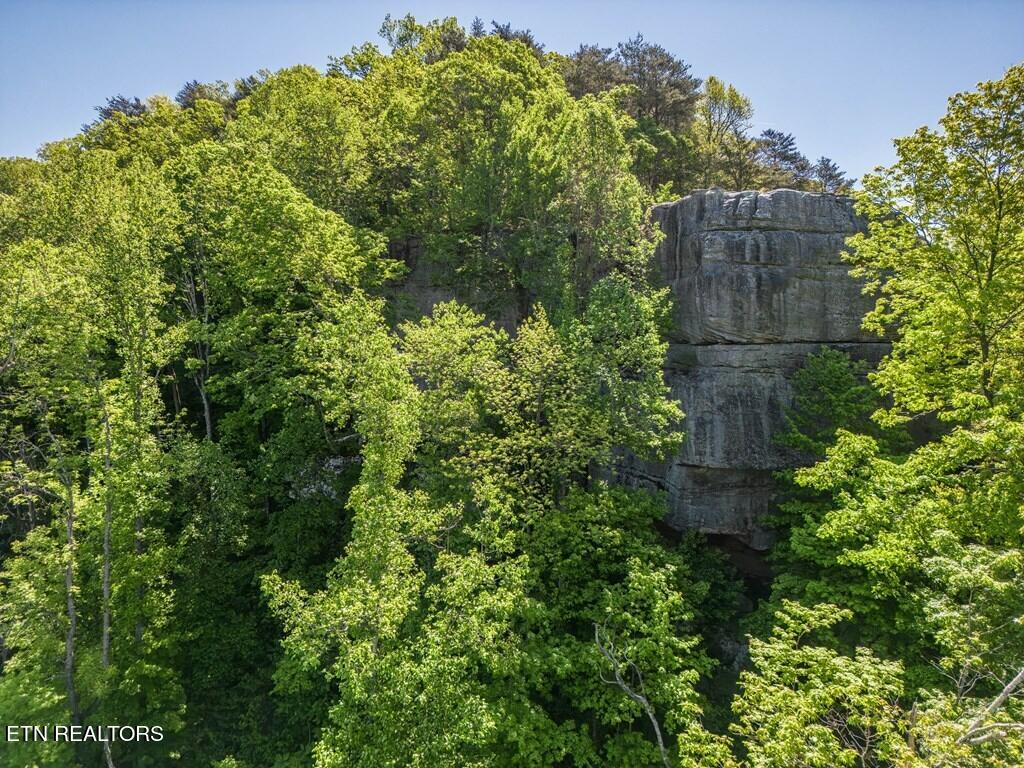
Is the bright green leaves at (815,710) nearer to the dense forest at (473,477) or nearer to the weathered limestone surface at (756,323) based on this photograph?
the dense forest at (473,477)

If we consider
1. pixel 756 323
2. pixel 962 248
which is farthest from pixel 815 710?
pixel 756 323

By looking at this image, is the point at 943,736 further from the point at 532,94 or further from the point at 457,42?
the point at 457,42

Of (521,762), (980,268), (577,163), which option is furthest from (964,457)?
(577,163)

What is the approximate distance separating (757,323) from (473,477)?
11238 millimetres

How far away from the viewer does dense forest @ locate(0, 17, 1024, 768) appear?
31.9 feet

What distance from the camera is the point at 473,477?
13.8 m

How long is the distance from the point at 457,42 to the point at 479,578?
27923mm

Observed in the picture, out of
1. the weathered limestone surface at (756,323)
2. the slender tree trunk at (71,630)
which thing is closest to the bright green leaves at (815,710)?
the weathered limestone surface at (756,323)

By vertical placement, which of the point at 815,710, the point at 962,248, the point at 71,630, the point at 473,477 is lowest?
the point at 71,630

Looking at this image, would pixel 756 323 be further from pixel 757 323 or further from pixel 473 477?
pixel 473 477

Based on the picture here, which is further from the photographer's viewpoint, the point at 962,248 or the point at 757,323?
the point at 757,323

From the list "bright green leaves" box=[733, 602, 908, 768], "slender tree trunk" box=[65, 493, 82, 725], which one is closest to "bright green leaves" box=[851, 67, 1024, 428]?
"bright green leaves" box=[733, 602, 908, 768]

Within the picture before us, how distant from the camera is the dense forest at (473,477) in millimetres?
9734

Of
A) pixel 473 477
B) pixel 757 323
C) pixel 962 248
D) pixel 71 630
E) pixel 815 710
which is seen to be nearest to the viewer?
pixel 815 710
